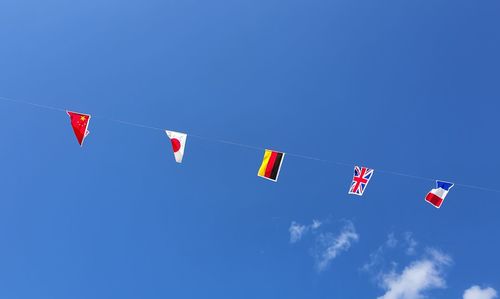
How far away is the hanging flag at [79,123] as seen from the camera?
16.8 meters

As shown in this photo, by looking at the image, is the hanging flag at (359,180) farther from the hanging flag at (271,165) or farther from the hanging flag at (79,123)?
the hanging flag at (79,123)

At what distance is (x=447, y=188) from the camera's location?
20109mm

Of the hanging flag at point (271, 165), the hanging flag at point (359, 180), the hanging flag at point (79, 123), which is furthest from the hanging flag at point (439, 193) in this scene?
the hanging flag at point (79, 123)

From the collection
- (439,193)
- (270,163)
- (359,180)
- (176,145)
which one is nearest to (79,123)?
(176,145)

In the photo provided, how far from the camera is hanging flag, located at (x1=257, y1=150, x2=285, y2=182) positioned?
18844 mm

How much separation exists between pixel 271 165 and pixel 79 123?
9.51 metres

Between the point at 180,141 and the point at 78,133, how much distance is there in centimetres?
466

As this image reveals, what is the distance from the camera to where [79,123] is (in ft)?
55.3

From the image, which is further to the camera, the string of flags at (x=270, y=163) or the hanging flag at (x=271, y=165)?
the hanging flag at (x=271, y=165)

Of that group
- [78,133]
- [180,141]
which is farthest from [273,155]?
[78,133]

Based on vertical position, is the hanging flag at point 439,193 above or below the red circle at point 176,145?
above

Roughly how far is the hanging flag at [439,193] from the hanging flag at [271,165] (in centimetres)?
898

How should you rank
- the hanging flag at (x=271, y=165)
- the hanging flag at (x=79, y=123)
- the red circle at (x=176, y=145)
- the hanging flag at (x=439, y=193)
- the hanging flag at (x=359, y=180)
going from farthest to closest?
the hanging flag at (x=359, y=180)
the hanging flag at (x=439, y=193)
the hanging flag at (x=271, y=165)
the red circle at (x=176, y=145)
the hanging flag at (x=79, y=123)

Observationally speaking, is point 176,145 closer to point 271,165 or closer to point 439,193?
point 271,165
